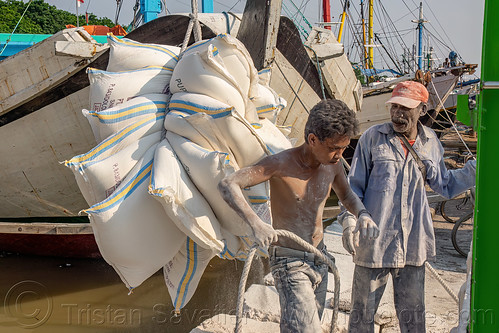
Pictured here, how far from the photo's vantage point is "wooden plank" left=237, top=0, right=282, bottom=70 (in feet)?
16.9

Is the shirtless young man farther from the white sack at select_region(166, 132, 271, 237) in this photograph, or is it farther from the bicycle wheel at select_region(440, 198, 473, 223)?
the bicycle wheel at select_region(440, 198, 473, 223)

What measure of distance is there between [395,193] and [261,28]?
2802mm

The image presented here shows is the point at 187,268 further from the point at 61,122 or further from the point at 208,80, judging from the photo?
the point at 61,122

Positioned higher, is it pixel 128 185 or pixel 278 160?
pixel 278 160

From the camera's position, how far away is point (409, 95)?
9.80 ft

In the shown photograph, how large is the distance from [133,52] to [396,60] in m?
19.7

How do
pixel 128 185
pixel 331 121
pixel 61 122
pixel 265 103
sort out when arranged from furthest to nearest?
pixel 61 122
pixel 265 103
pixel 128 185
pixel 331 121

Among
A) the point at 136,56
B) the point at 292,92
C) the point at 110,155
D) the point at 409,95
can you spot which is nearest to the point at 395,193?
the point at 409,95

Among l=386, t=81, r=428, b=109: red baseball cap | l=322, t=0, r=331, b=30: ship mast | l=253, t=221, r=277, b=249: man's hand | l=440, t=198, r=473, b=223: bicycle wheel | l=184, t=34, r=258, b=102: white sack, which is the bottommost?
l=440, t=198, r=473, b=223: bicycle wheel

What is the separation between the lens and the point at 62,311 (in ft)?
18.6

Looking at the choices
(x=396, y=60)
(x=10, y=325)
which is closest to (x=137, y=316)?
(x=10, y=325)

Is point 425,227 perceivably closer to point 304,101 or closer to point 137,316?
point 137,316

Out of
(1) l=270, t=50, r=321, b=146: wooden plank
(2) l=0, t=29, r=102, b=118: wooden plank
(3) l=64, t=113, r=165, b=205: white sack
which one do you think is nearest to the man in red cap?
(3) l=64, t=113, r=165, b=205: white sack

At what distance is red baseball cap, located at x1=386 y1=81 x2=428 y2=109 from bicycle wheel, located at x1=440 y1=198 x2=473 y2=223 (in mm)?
4675
